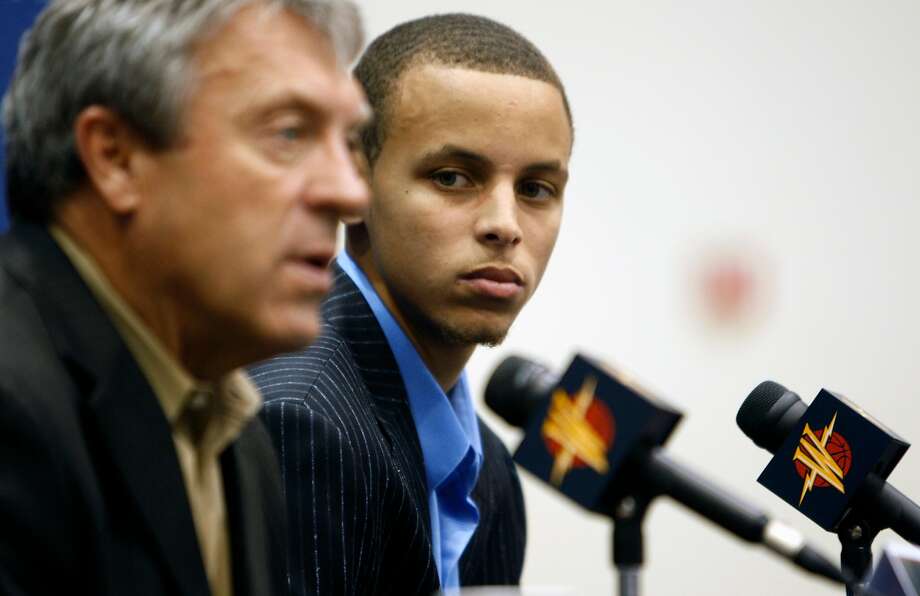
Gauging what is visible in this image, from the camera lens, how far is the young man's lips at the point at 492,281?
167 centimetres

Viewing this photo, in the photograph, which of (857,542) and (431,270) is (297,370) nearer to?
(431,270)

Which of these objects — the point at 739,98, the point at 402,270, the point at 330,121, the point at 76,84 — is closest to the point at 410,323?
the point at 402,270

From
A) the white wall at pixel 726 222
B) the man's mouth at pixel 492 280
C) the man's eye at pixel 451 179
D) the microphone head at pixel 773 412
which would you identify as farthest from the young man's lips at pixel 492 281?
the white wall at pixel 726 222

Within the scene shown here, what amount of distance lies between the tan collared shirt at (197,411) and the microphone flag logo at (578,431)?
305mm

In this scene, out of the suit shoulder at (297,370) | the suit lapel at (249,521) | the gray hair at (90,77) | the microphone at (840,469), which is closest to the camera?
the gray hair at (90,77)

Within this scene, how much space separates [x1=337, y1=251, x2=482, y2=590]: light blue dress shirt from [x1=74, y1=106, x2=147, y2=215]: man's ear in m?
0.69

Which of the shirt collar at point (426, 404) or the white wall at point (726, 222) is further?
the white wall at point (726, 222)

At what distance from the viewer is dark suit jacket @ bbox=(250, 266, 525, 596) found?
4.80ft

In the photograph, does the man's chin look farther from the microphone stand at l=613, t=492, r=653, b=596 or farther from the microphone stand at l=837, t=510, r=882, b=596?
the microphone stand at l=613, t=492, r=653, b=596

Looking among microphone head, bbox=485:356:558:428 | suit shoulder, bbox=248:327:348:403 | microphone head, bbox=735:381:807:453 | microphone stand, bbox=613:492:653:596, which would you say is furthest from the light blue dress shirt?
microphone stand, bbox=613:492:653:596

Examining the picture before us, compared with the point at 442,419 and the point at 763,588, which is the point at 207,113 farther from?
the point at 763,588

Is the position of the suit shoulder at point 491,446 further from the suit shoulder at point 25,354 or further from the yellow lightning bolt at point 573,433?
the suit shoulder at point 25,354

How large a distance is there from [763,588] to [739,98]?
1.23 m

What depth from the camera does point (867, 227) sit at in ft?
11.0
